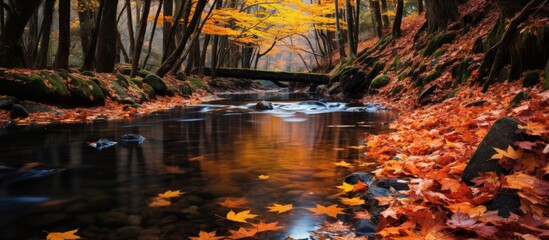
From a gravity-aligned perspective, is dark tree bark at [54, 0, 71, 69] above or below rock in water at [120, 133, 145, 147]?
above

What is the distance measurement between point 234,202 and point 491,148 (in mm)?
1975

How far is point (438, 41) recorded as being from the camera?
43.7ft

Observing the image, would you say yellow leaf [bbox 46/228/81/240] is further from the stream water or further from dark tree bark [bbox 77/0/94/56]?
→ dark tree bark [bbox 77/0/94/56]

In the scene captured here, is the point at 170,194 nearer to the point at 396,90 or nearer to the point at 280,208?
the point at 280,208

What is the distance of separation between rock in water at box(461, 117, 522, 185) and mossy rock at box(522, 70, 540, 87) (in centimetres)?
434

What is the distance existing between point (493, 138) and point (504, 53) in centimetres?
552

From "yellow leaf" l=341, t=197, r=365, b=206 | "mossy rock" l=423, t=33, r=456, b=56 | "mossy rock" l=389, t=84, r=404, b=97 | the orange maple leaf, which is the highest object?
"mossy rock" l=423, t=33, r=456, b=56

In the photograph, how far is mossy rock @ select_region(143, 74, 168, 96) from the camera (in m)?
16.4

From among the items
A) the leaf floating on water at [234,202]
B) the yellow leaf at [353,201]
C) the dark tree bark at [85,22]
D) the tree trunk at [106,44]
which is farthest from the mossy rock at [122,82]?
the yellow leaf at [353,201]

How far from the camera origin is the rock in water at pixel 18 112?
8.73 metres

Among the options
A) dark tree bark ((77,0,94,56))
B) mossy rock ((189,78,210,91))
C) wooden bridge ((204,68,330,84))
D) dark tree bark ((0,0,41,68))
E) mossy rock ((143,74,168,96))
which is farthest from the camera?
wooden bridge ((204,68,330,84))

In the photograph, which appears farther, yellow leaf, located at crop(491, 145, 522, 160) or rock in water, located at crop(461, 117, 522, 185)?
rock in water, located at crop(461, 117, 522, 185)

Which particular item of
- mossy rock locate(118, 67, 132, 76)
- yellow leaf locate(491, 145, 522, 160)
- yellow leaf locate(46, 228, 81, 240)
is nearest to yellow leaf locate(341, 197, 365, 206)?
yellow leaf locate(491, 145, 522, 160)

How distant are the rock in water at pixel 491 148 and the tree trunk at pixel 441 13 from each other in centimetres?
1192
